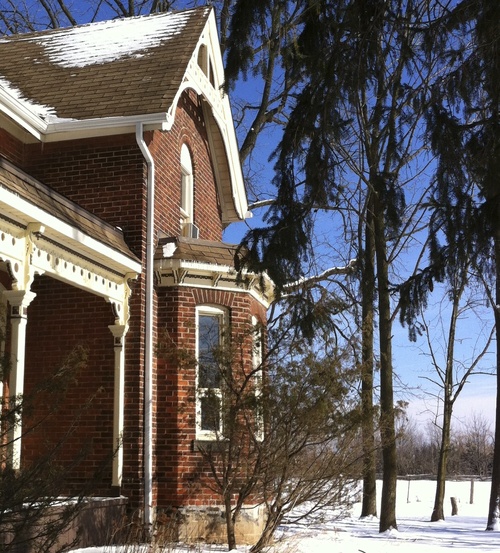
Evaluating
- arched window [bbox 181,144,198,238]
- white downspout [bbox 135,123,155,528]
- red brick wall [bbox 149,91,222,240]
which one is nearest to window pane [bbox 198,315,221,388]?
white downspout [bbox 135,123,155,528]

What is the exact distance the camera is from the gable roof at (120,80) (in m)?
13.0

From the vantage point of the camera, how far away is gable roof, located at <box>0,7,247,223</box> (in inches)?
512

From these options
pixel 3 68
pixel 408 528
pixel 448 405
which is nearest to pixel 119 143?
pixel 3 68

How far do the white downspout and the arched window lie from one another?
2087mm

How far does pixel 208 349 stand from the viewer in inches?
488

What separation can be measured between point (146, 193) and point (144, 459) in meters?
3.98

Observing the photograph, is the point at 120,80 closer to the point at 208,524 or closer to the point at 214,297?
the point at 214,297

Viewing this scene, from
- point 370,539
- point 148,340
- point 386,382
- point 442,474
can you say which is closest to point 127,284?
point 148,340

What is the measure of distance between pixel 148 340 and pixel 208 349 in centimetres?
92

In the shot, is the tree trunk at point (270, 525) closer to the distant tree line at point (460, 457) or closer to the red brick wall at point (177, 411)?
the red brick wall at point (177, 411)

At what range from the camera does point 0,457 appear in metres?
5.80

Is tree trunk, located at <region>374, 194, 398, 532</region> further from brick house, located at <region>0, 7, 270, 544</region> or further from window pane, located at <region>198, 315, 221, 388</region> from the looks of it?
window pane, located at <region>198, 315, 221, 388</region>

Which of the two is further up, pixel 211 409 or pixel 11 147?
pixel 11 147

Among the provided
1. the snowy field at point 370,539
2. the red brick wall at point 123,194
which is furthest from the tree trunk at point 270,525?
the red brick wall at point 123,194
